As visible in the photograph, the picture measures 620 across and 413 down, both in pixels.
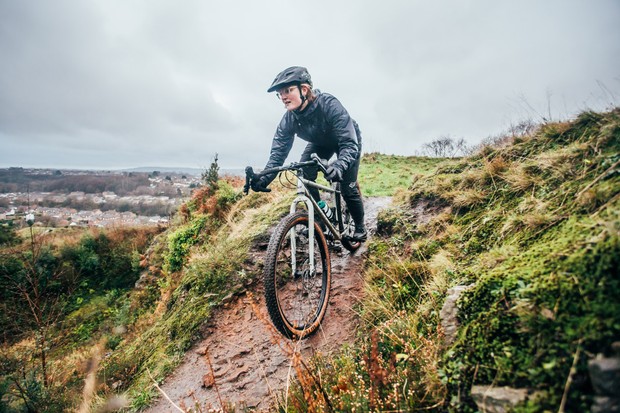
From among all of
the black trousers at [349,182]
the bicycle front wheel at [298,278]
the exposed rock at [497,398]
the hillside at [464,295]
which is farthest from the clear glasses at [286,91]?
the exposed rock at [497,398]

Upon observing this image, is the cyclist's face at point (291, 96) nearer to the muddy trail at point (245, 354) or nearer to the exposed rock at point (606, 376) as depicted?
the muddy trail at point (245, 354)

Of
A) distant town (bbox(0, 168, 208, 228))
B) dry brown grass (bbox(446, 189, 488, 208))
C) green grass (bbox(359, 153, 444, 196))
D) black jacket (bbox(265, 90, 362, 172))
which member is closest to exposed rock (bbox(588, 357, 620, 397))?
black jacket (bbox(265, 90, 362, 172))

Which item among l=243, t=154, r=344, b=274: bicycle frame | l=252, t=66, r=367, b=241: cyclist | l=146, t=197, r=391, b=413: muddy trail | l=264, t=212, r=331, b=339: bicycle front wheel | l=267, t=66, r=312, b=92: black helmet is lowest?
l=146, t=197, r=391, b=413: muddy trail

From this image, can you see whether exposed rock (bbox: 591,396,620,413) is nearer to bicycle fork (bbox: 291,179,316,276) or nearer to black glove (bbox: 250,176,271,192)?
bicycle fork (bbox: 291,179,316,276)

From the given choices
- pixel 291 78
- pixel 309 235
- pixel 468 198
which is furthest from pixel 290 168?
pixel 468 198

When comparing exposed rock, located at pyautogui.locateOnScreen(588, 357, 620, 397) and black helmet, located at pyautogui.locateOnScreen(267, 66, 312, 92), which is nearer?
exposed rock, located at pyautogui.locateOnScreen(588, 357, 620, 397)

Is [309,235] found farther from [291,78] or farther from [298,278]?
[291,78]

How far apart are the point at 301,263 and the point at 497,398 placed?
8.45ft

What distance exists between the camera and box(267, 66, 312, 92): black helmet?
368cm

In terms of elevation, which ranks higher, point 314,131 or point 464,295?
point 314,131

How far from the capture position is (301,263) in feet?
12.0

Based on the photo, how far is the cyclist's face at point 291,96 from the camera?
149 inches

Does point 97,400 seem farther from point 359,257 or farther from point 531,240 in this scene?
point 531,240

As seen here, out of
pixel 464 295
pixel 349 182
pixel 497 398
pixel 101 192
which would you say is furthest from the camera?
pixel 101 192
